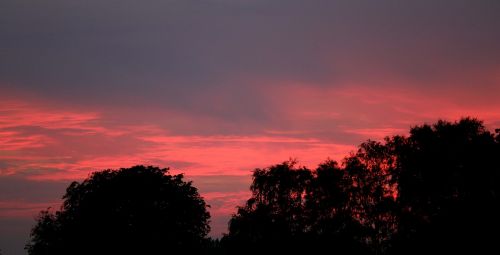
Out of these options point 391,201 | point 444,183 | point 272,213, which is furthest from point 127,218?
point 444,183

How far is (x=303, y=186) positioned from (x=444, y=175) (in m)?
25.5

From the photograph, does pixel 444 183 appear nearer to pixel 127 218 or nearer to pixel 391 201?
pixel 391 201

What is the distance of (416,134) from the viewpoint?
77625 millimetres

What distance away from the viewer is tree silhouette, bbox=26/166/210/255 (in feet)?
297

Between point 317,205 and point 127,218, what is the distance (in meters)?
30.6

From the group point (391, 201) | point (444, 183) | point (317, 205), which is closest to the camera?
point (444, 183)

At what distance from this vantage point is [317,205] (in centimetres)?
8825

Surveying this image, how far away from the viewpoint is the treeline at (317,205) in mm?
69812

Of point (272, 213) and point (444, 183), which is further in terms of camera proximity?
point (272, 213)

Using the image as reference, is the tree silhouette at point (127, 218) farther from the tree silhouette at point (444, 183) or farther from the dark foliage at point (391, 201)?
the tree silhouette at point (444, 183)

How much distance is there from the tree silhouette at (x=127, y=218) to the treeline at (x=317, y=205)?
0.16m

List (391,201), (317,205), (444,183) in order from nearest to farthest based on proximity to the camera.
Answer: (444,183)
(391,201)
(317,205)

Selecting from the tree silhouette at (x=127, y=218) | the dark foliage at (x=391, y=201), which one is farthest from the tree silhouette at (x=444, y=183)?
the tree silhouette at (x=127, y=218)

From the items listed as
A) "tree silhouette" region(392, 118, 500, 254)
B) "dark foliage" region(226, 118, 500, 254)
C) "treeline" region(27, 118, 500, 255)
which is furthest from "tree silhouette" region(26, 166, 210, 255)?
"tree silhouette" region(392, 118, 500, 254)
